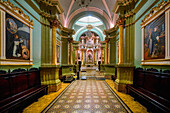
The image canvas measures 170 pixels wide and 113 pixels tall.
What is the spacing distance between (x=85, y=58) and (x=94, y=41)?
18.4 ft

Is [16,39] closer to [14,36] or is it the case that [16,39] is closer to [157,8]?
[14,36]

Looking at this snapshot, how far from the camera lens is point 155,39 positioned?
3127mm

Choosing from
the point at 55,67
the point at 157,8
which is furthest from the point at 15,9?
the point at 157,8

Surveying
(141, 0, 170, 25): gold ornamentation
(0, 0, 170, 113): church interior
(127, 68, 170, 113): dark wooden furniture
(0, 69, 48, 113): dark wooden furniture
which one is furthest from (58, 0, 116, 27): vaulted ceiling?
(127, 68, 170, 113): dark wooden furniture

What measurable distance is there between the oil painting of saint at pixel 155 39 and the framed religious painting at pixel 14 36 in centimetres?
568

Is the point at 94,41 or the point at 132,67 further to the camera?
the point at 94,41

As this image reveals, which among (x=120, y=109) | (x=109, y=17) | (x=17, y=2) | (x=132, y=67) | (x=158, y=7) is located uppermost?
(x=109, y=17)

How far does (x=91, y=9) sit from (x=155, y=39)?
8.13m

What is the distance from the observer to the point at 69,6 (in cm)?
809

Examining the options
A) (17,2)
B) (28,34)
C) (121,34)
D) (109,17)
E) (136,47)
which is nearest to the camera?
(17,2)

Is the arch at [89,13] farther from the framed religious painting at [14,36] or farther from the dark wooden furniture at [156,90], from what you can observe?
the dark wooden furniture at [156,90]

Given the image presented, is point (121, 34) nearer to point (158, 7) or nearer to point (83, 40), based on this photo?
point (158, 7)

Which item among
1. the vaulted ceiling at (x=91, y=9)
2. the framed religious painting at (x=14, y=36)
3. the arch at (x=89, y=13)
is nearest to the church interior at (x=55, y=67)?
the framed religious painting at (x=14, y=36)

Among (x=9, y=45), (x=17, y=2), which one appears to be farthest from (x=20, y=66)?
(x=17, y=2)
